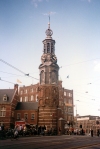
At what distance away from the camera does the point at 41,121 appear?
54.3 meters

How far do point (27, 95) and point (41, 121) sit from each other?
1336 inches

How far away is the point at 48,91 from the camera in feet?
180

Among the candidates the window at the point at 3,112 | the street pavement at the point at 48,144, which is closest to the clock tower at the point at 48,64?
the window at the point at 3,112

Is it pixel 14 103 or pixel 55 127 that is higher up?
pixel 14 103

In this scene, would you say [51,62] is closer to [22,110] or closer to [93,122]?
[22,110]

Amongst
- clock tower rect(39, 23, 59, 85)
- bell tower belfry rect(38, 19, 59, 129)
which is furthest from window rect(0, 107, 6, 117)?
clock tower rect(39, 23, 59, 85)

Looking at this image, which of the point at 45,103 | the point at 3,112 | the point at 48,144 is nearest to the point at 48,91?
the point at 45,103

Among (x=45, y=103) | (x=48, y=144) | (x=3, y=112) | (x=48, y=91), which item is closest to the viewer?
(x=48, y=144)

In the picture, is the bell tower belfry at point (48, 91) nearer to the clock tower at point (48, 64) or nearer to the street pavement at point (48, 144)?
the clock tower at point (48, 64)

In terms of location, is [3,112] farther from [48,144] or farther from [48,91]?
A: [48,144]

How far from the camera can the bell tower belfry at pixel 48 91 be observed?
53463 mm

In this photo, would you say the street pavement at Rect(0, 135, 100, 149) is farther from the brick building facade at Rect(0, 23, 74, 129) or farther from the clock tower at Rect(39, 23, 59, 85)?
the clock tower at Rect(39, 23, 59, 85)

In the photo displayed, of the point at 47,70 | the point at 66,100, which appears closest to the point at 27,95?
the point at 66,100

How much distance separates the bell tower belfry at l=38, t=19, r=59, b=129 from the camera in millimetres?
53463
